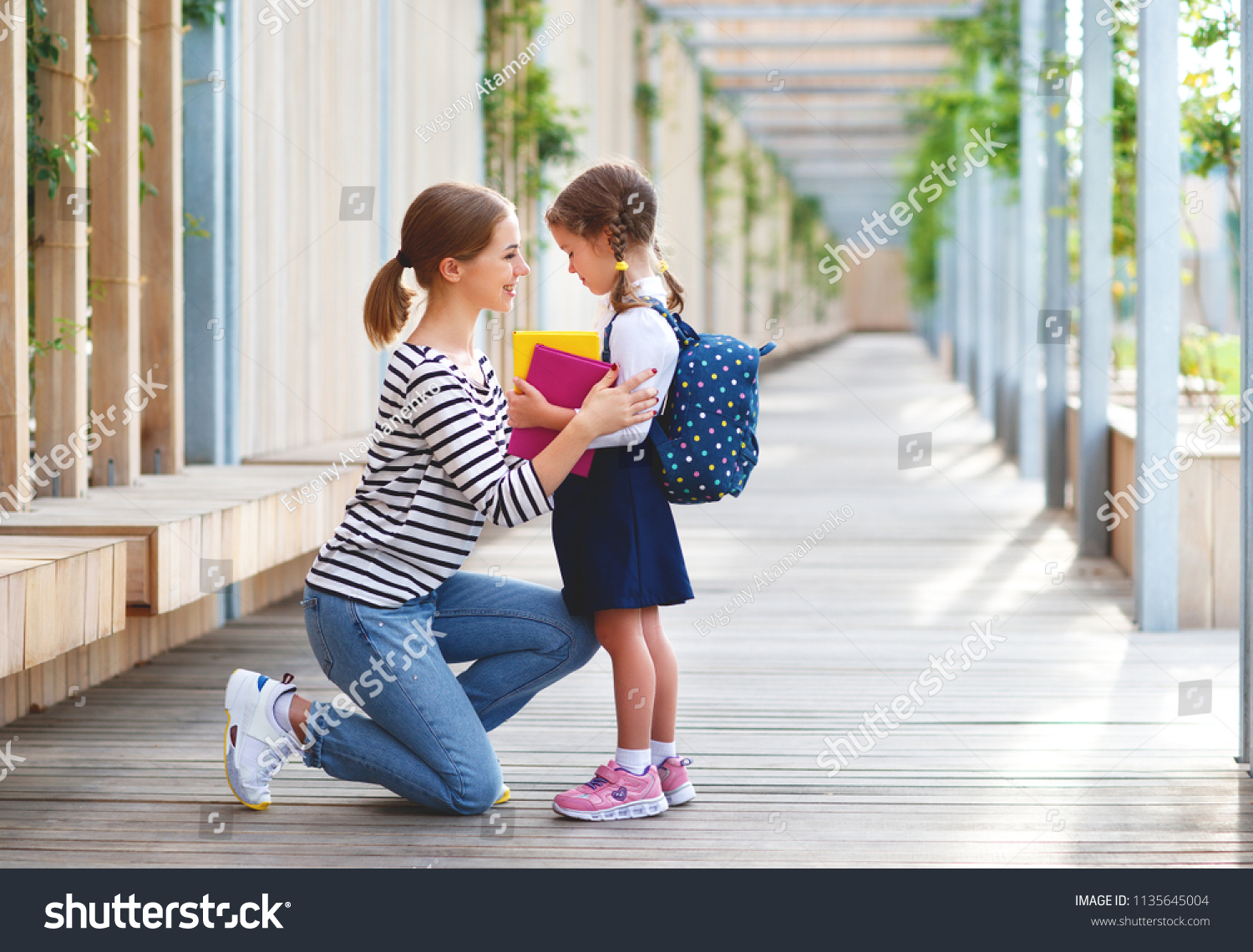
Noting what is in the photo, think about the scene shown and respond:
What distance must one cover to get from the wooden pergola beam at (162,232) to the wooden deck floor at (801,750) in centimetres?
66

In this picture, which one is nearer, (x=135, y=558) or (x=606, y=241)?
(x=606, y=241)

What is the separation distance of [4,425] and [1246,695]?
2477 millimetres

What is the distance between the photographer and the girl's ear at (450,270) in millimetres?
2338

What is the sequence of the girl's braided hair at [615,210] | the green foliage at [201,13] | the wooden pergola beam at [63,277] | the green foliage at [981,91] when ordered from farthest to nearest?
1. the green foliage at [981,91]
2. the green foliage at [201,13]
3. the wooden pergola beam at [63,277]
4. the girl's braided hair at [615,210]

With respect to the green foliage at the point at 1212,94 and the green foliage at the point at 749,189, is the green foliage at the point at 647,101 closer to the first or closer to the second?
the green foliage at the point at 749,189

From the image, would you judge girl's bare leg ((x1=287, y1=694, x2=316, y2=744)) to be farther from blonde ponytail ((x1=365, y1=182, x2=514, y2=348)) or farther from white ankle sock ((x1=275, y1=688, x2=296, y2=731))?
blonde ponytail ((x1=365, y1=182, x2=514, y2=348))

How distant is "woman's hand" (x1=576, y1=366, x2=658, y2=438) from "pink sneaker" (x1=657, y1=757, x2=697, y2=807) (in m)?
0.62

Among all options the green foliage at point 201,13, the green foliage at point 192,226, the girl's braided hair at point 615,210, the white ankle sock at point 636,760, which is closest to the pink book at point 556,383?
the girl's braided hair at point 615,210

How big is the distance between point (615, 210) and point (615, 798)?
0.95 m

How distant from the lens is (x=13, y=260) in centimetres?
292

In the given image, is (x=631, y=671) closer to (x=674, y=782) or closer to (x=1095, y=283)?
(x=674, y=782)

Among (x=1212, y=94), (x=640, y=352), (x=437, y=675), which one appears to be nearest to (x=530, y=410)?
(x=640, y=352)

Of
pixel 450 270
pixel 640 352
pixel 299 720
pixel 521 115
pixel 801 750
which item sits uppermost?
pixel 521 115

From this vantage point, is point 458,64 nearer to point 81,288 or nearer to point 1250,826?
point 81,288
